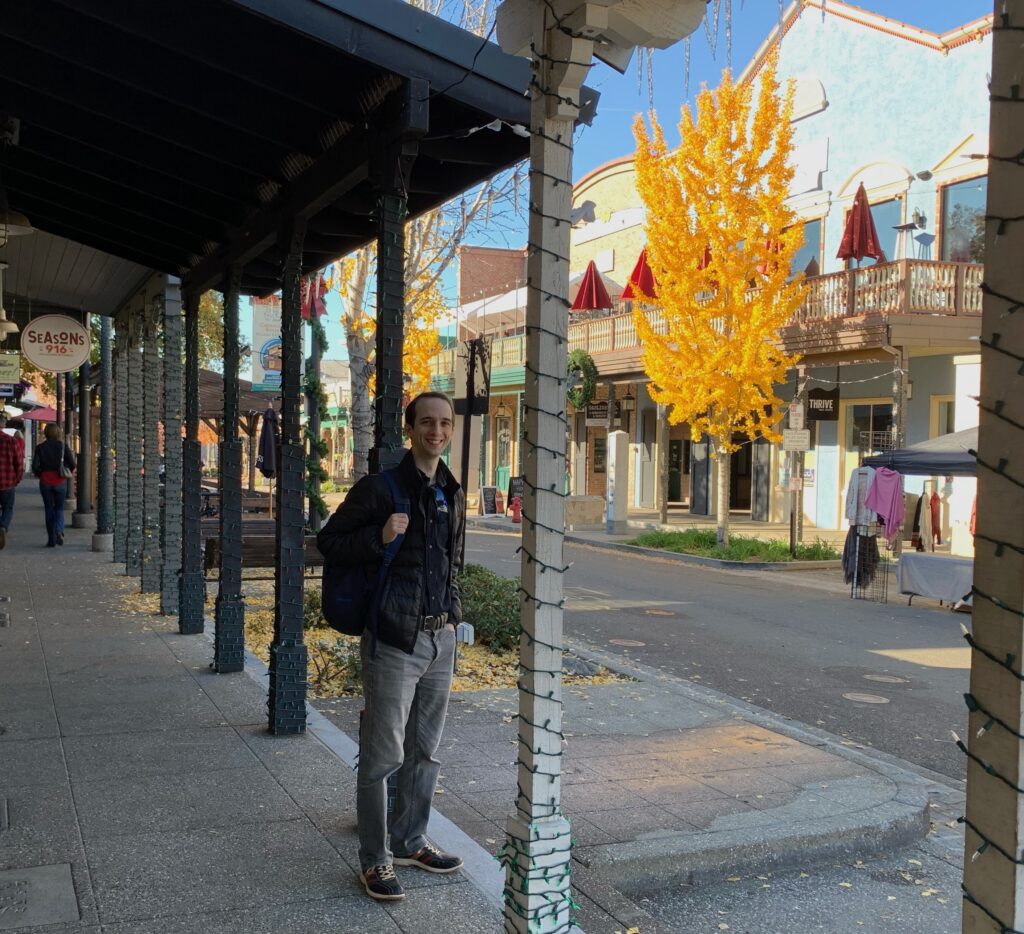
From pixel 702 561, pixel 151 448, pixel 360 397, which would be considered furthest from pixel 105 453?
pixel 702 561

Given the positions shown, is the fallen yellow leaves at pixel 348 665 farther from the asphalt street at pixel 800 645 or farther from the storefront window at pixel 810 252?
the storefront window at pixel 810 252

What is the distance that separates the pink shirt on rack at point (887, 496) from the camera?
14.5m

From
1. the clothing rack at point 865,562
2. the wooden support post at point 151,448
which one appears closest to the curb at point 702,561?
the clothing rack at point 865,562

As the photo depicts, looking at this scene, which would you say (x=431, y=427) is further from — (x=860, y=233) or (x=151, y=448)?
(x=860, y=233)

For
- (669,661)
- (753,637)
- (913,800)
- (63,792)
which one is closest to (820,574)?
(753,637)

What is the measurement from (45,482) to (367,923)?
1450 cm

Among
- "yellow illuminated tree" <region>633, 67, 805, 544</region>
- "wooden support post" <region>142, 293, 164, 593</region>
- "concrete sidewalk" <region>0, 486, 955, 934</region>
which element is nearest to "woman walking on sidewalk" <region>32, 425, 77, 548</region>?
"wooden support post" <region>142, 293, 164, 593</region>

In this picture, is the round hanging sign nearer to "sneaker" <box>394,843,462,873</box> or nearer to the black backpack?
the black backpack

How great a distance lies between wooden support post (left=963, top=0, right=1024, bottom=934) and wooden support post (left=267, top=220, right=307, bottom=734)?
4.70m

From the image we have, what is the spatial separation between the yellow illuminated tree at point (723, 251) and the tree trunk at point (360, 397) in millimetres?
8407

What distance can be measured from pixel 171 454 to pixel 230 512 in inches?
112

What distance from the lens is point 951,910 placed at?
4.47 m

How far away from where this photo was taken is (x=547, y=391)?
10.2ft

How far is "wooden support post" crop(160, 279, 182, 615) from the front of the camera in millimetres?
9930
